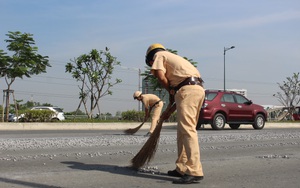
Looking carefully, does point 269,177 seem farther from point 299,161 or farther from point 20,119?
point 20,119

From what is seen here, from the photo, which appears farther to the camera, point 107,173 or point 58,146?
point 58,146

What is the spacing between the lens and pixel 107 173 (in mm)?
5109

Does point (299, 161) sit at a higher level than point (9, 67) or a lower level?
lower

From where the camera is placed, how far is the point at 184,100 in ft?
15.2

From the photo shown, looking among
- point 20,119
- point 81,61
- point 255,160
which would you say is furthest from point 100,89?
point 255,160

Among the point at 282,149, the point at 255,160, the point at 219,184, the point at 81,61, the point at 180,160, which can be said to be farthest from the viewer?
the point at 81,61

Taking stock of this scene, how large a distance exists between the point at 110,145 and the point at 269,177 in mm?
4376

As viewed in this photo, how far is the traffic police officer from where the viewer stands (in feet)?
14.9

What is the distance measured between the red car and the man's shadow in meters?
11.7

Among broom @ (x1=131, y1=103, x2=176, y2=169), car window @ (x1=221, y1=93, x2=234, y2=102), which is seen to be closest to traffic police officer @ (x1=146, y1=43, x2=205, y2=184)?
broom @ (x1=131, y1=103, x2=176, y2=169)

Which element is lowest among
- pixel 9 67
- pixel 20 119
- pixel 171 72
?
pixel 20 119

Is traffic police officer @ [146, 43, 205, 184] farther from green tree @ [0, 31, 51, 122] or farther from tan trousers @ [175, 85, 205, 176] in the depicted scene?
green tree @ [0, 31, 51, 122]

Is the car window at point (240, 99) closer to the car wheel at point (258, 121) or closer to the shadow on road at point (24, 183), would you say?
the car wheel at point (258, 121)

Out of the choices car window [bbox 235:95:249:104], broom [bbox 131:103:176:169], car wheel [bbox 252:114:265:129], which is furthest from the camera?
car wheel [bbox 252:114:265:129]
